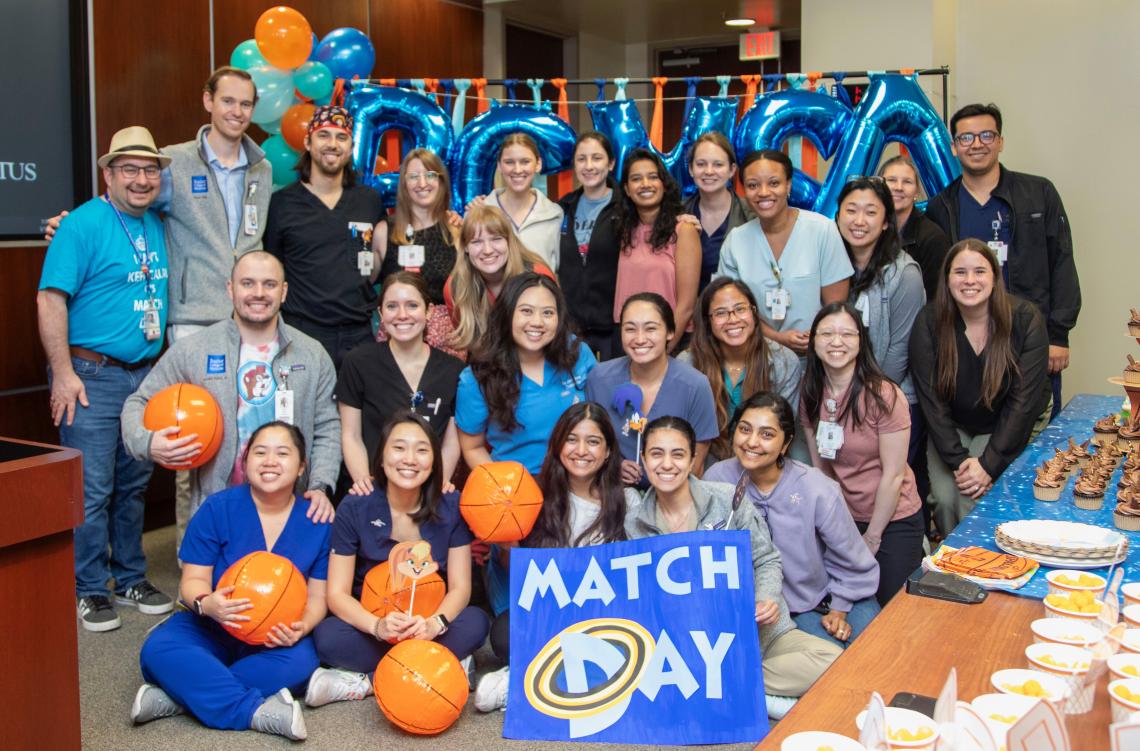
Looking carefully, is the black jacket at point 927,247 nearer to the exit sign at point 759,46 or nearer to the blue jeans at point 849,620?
the blue jeans at point 849,620

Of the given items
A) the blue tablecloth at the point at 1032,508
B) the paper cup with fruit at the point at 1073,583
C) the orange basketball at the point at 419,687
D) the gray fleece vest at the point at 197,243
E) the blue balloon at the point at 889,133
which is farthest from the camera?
the blue balloon at the point at 889,133

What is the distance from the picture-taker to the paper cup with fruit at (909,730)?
1.38m

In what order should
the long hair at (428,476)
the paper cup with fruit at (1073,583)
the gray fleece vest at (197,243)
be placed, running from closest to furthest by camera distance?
1. the paper cup with fruit at (1073,583)
2. the long hair at (428,476)
3. the gray fleece vest at (197,243)

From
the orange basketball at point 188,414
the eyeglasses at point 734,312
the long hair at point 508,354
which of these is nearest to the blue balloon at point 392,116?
the long hair at point 508,354

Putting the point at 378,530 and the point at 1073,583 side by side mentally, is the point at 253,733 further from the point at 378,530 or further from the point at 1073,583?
the point at 1073,583

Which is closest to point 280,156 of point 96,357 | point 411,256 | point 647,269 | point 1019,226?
point 411,256

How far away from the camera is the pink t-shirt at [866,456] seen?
11.3 feet

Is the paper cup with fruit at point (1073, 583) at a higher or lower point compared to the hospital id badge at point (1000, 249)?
lower

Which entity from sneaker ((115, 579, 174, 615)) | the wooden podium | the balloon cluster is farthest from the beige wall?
the wooden podium

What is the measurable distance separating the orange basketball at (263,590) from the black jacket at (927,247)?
8.49 feet

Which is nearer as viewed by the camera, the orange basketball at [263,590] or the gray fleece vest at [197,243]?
the orange basketball at [263,590]

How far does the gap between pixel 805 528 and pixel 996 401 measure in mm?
959

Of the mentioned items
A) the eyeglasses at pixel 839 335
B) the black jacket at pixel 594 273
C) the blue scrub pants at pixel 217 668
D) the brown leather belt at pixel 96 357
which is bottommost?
the blue scrub pants at pixel 217 668

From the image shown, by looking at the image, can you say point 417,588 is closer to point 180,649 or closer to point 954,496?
point 180,649
